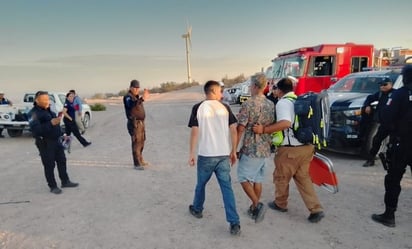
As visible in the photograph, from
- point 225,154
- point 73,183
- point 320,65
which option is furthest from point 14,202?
point 320,65

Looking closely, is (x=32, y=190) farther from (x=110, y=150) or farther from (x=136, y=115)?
(x=110, y=150)

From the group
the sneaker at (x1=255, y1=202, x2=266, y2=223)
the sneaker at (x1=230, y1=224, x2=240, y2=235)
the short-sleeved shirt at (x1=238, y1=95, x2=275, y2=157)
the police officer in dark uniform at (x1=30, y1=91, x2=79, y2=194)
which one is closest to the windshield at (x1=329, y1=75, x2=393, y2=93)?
the short-sleeved shirt at (x1=238, y1=95, x2=275, y2=157)

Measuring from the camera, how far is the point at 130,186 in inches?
233

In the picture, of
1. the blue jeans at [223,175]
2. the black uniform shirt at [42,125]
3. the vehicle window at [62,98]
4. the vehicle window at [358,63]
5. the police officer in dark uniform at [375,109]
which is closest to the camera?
the blue jeans at [223,175]

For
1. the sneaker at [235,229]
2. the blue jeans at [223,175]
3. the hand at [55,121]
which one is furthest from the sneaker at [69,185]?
the sneaker at [235,229]

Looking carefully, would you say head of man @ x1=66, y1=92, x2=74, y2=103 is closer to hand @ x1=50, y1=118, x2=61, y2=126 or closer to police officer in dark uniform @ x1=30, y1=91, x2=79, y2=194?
police officer in dark uniform @ x1=30, y1=91, x2=79, y2=194

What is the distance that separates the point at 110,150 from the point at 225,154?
592cm

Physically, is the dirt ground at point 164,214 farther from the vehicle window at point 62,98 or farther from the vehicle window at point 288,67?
the vehicle window at point 288,67

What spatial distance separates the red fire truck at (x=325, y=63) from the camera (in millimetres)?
13008

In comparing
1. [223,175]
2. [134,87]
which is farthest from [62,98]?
[223,175]

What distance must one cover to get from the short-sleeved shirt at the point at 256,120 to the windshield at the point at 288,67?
9507 mm

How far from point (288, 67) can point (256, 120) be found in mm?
10184

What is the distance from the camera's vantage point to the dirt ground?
387 centimetres

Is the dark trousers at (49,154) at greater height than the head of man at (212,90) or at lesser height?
lesser
